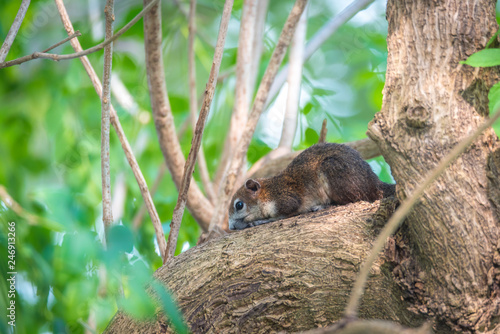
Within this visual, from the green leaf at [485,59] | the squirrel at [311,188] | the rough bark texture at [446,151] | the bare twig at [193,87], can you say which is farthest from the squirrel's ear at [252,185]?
the green leaf at [485,59]

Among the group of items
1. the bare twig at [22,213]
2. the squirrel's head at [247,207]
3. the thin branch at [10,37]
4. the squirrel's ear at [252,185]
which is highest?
the thin branch at [10,37]

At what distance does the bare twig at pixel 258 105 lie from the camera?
344 cm

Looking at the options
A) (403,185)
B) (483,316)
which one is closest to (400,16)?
(403,185)

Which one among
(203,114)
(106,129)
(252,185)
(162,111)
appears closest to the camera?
(106,129)

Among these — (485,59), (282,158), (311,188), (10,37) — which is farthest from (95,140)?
(485,59)

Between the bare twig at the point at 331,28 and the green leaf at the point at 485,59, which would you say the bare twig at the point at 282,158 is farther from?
the green leaf at the point at 485,59

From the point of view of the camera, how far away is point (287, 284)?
2.27 m

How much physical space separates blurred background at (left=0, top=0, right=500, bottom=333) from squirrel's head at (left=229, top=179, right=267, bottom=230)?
0.73m

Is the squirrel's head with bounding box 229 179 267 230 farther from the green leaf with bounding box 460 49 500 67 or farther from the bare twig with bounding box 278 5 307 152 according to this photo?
the green leaf with bounding box 460 49 500 67

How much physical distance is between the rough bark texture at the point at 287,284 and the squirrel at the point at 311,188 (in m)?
0.79

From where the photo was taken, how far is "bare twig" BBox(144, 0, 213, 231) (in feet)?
11.2

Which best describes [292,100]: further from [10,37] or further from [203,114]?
[10,37]

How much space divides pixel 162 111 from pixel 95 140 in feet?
3.76

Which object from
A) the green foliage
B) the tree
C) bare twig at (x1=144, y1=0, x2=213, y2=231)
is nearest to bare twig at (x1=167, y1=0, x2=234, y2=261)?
the green foliage
